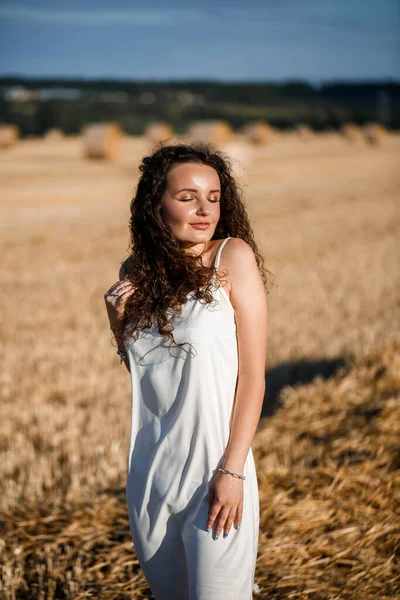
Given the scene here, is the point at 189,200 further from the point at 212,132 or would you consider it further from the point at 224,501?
the point at 212,132

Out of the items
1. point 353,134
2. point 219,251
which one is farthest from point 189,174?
point 353,134

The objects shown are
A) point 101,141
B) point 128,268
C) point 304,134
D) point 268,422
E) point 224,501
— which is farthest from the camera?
point 304,134

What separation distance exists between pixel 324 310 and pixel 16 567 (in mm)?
5509

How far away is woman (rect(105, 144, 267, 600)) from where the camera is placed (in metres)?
2.13

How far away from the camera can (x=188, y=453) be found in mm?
2176

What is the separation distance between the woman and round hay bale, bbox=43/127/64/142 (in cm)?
3329

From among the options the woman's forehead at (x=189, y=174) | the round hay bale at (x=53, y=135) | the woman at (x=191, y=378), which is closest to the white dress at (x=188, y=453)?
the woman at (x=191, y=378)

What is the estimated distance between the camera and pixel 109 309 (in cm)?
231

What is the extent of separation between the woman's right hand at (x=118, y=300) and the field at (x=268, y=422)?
573 millimetres

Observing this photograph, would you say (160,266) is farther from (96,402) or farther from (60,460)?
(96,402)

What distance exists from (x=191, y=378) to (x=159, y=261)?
411 mm

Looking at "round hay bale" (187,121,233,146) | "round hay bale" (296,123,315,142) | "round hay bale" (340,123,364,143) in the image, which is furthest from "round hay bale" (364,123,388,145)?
"round hay bale" (187,121,233,146)

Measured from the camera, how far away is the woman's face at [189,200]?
2.18 meters

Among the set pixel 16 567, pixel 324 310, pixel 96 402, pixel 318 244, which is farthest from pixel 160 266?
pixel 318 244
